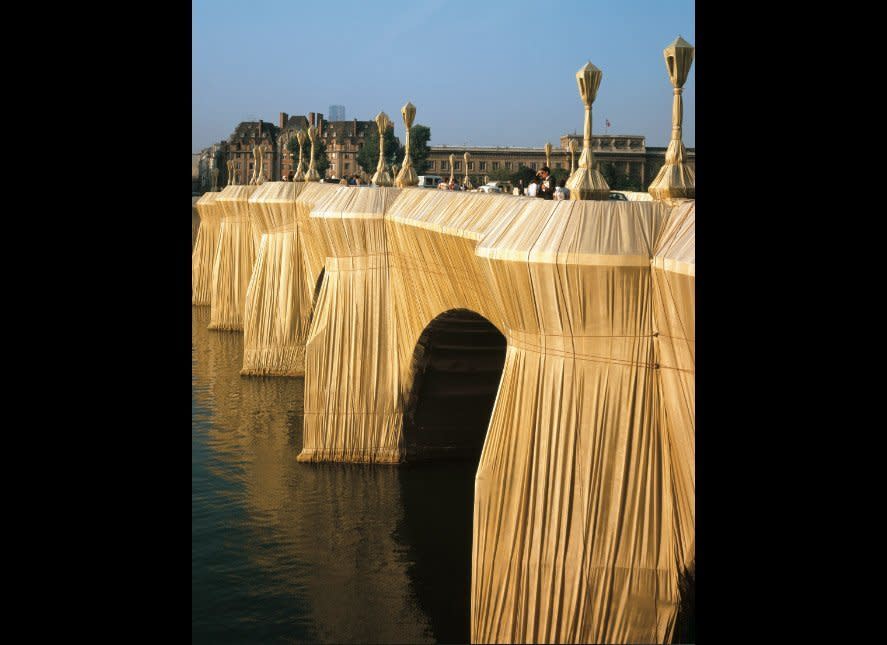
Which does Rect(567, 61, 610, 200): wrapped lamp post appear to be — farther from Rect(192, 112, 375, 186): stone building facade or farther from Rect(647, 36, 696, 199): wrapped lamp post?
Rect(192, 112, 375, 186): stone building facade

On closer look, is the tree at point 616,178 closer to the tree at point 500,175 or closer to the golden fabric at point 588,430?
the tree at point 500,175

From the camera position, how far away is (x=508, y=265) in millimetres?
10227

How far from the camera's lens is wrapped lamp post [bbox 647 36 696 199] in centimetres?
978

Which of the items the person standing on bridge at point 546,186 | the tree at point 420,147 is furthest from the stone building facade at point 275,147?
the person standing on bridge at point 546,186

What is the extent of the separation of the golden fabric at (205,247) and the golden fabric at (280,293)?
12617 mm

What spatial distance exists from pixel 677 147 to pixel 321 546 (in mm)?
10160

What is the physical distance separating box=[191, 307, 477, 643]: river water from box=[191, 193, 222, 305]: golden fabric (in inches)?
896

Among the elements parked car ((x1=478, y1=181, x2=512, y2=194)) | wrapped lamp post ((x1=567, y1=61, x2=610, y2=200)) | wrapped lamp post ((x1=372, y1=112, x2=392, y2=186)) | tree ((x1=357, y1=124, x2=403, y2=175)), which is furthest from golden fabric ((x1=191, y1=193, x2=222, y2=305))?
wrapped lamp post ((x1=567, y1=61, x2=610, y2=200))

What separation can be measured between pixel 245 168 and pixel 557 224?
103m

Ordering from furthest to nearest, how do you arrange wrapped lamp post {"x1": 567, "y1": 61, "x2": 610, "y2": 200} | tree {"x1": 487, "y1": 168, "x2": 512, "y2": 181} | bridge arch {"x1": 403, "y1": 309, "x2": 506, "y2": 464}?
tree {"x1": 487, "y1": 168, "x2": 512, "y2": 181}, bridge arch {"x1": 403, "y1": 309, "x2": 506, "y2": 464}, wrapped lamp post {"x1": 567, "y1": 61, "x2": 610, "y2": 200}

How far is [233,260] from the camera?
40.1 metres

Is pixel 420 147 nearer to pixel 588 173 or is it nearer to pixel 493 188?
pixel 493 188
